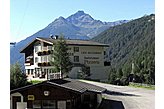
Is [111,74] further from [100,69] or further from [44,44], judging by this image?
[44,44]

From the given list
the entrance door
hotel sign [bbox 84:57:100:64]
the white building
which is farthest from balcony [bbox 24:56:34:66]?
the entrance door

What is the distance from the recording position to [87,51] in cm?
1512

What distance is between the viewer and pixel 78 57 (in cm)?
1498

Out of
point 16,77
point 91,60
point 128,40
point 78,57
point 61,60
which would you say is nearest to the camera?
point 16,77

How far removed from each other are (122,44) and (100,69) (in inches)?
955

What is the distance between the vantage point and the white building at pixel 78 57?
1462 cm

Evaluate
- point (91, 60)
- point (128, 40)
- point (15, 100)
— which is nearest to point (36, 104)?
point (15, 100)

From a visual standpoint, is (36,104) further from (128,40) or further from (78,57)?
(128,40)

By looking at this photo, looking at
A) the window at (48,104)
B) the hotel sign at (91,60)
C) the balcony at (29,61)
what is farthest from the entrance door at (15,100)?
the balcony at (29,61)

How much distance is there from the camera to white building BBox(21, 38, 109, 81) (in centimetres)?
1462

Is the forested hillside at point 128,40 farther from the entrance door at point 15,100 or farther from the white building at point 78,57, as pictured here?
the entrance door at point 15,100

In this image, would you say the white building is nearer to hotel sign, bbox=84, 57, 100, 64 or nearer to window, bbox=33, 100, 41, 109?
hotel sign, bbox=84, 57, 100, 64
